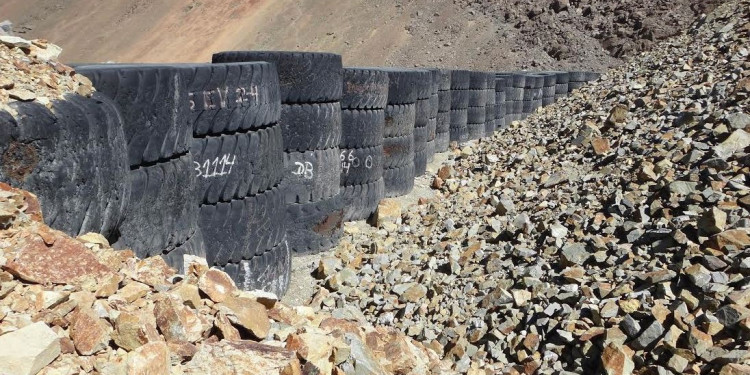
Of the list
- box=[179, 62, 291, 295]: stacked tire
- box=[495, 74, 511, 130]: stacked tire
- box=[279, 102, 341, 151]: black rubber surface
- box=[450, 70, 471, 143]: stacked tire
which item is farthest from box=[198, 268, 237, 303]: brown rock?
box=[495, 74, 511, 130]: stacked tire

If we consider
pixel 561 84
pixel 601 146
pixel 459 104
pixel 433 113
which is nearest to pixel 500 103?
pixel 459 104

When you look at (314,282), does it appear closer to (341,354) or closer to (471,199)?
(471,199)

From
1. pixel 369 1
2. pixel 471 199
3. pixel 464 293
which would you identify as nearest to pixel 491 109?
pixel 471 199

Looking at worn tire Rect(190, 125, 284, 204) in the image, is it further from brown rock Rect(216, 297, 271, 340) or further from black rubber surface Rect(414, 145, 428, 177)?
black rubber surface Rect(414, 145, 428, 177)

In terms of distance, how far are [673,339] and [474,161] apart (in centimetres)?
490

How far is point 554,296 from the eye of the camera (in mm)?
3572

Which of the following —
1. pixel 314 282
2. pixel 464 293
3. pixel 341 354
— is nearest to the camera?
pixel 341 354

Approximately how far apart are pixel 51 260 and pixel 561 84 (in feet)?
43.9

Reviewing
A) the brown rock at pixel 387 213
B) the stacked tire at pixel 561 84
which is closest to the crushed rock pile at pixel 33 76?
the brown rock at pixel 387 213

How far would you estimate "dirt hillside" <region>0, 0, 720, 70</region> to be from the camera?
24094mm

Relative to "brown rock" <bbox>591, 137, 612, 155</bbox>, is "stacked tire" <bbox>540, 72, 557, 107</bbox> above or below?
below

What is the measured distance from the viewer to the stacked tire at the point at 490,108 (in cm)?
992

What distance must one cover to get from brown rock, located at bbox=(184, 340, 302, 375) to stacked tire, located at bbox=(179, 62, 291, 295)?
1.39m

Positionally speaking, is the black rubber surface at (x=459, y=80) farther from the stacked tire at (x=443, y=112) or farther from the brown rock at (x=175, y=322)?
the brown rock at (x=175, y=322)
